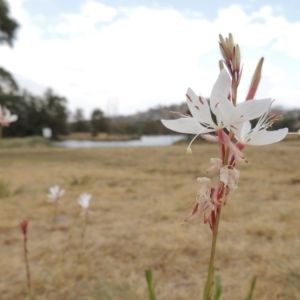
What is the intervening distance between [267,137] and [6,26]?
7.28 metres

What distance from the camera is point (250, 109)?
26cm

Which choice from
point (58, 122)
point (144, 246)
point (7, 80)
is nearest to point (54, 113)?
point (58, 122)

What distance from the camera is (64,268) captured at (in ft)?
4.23

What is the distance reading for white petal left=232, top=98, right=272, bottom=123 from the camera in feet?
0.85

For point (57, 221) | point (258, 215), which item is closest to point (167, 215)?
Answer: point (258, 215)

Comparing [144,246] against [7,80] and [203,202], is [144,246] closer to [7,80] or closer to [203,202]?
[203,202]

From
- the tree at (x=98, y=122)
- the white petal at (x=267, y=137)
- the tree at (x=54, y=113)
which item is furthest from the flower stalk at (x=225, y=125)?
the tree at (x=98, y=122)

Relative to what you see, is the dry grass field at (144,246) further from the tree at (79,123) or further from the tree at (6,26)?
the tree at (79,123)

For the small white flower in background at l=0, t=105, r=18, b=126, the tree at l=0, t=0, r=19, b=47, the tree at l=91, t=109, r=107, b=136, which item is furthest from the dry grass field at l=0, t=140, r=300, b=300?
the tree at l=91, t=109, r=107, b=136

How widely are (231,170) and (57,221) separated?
71.4 inches

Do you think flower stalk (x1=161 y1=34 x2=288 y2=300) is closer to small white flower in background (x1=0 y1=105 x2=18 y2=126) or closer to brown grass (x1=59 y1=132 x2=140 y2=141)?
small white flower in background (x1=0 y1=105 x2=18 y2=126)

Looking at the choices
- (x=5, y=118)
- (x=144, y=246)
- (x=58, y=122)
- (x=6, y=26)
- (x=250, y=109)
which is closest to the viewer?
(x=250, y=109)

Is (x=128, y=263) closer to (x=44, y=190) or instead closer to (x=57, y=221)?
(x=57, y=221)

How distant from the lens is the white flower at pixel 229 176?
275 millimetres
